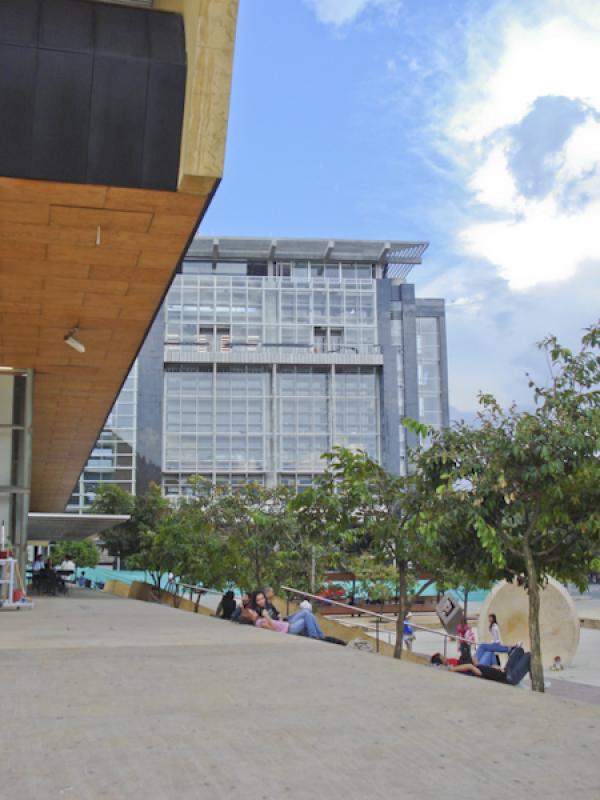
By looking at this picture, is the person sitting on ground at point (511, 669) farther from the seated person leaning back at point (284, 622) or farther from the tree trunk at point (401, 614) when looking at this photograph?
the tree trunk at point (401, 614)

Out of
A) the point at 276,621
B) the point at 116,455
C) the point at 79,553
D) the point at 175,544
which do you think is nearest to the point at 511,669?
the point at 276,621

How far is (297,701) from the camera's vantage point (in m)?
5.42

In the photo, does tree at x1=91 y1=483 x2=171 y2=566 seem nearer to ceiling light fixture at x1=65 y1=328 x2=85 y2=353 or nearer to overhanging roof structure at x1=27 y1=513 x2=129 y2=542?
overhanging roof structure at x1=27 y1=513 x2=129 y2=542

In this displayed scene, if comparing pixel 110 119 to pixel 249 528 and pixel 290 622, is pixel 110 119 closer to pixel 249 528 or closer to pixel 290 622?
pixel 290 622

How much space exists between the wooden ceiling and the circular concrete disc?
11.1m

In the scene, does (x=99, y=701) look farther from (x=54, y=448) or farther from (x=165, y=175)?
(x=54, y=448)

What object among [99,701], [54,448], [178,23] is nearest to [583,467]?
[99,701]

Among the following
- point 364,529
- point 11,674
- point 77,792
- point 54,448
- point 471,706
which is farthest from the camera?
point 54,448

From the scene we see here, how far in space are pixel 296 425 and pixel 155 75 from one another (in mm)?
64540

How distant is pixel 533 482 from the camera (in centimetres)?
1023

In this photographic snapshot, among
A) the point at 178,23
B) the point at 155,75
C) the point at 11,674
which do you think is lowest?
the point at 11,674

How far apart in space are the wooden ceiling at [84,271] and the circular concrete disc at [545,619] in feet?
36.5

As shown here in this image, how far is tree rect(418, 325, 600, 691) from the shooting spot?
33.1 feet

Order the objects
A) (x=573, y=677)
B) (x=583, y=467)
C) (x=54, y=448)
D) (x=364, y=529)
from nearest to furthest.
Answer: (x=583, y=467)
(x=364, y=529)
(x=573, y=677)
(x=54, y=448)
